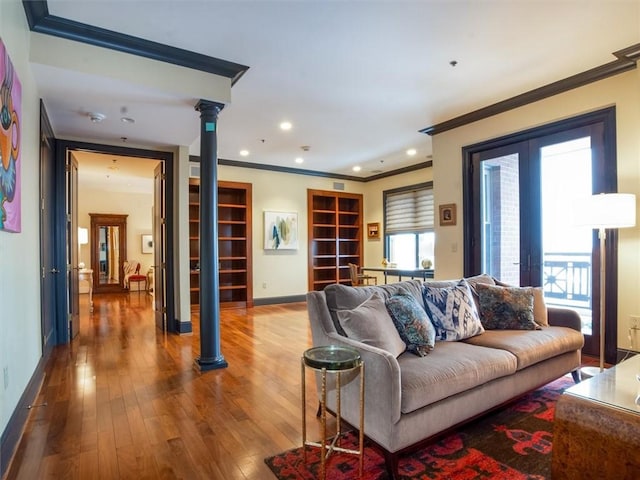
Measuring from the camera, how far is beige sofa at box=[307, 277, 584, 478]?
177 centimetres

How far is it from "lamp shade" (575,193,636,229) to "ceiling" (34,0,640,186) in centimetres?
132

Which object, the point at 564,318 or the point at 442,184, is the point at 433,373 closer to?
the point at 564,318

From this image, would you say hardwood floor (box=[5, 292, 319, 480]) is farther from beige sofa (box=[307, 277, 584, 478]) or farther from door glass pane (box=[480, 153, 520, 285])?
door glass pane (box=[480, 153, 520, 285])

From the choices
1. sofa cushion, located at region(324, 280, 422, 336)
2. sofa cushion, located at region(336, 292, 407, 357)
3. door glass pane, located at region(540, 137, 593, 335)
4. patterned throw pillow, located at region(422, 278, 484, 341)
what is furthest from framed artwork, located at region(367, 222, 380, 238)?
sofa cushion, located at region(336, 292, 407, 357)

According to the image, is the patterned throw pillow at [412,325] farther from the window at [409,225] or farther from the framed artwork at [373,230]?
the framed artwork at [373,230]

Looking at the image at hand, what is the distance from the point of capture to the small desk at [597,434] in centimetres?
149

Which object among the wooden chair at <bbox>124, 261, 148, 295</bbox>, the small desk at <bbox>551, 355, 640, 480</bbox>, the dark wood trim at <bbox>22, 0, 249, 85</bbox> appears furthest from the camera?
the wooden chair at <bbox>124, 261, 148, 295</bbox>

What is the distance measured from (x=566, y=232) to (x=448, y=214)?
1.41 meters

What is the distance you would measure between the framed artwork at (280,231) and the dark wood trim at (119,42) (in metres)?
3.97

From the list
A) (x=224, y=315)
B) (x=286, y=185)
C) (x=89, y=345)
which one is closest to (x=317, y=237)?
(x=286, y=185)

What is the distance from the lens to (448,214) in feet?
16.1

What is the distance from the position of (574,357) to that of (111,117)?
4856 mm

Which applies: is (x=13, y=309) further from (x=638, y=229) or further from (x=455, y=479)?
(x=638, y=229)

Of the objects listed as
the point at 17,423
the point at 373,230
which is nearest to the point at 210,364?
the point at 17,423
